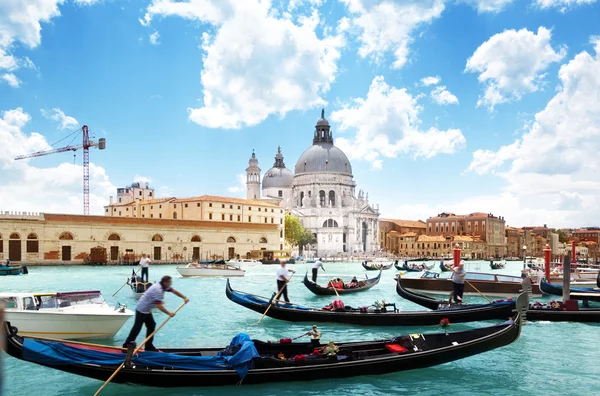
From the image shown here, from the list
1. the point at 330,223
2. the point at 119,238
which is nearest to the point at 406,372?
the point at 119,238

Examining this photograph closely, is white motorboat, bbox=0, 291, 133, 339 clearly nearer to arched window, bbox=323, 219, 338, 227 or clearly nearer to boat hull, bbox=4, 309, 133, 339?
boat hull, bbox=4, 309, 133, 339

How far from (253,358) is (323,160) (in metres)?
73.9

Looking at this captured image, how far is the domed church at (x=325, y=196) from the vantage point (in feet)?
247

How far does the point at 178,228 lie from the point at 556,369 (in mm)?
41640

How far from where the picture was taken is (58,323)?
9961 mm

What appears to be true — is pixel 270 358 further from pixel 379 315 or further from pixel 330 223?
pixel 330 223

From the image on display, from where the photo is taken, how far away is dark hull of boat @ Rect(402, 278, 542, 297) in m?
19.0

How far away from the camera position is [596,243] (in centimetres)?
10375

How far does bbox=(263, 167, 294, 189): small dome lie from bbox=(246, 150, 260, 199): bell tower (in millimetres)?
3120

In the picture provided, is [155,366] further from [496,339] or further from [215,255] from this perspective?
[215,255]

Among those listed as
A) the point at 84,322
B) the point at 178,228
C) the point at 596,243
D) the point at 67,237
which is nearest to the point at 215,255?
the point at 178,228

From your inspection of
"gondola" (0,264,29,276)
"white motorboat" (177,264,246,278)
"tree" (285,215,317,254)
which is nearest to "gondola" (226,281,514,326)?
"white motorboat" (177,264,246,278)

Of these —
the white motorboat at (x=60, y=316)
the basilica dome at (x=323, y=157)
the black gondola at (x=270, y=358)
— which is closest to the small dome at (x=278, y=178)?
the basilica dome at (x=323, y=157)

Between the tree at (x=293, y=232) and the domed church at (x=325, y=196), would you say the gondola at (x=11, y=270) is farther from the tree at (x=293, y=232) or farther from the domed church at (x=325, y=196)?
the domed church at (x=325, y=196)
